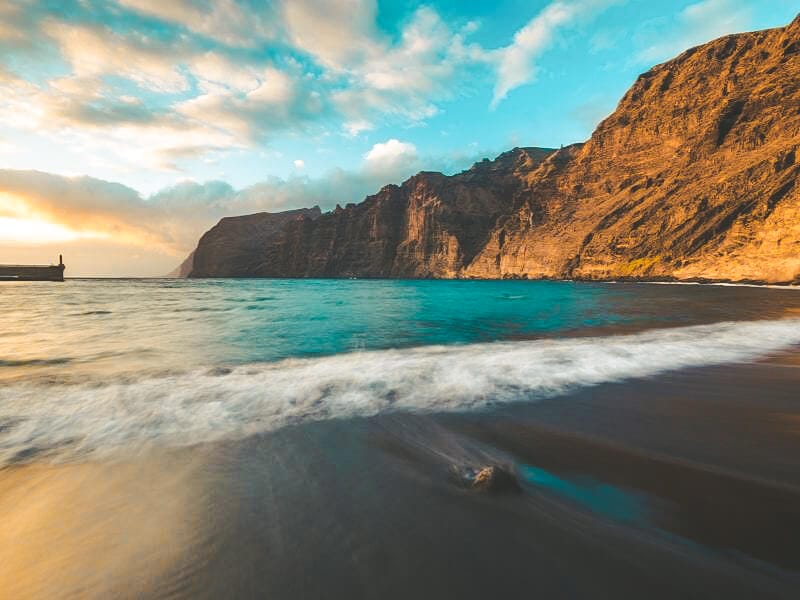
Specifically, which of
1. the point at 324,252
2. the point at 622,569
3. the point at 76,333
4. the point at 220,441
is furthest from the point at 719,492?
the point at 324,252

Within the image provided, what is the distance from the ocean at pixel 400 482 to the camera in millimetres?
2002

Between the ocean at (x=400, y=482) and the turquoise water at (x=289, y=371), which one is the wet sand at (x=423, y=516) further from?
the turquoise water at (x=289, y=371)

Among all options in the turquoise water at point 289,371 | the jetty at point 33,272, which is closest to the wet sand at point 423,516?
the turquoise water at point 289,371

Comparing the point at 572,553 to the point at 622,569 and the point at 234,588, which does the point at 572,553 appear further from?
the point at 234,588

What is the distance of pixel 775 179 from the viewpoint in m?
48.0

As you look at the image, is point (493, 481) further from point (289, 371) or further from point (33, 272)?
point (33, 272)

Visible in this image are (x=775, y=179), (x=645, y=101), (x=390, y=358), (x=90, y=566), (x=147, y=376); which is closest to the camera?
(x=90, y=566)

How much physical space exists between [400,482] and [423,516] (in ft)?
1.74

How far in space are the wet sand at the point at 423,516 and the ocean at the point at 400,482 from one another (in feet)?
0.05

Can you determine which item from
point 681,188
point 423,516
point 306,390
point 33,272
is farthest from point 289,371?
point 33,272

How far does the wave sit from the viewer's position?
14.2 ft

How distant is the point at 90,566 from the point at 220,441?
1.85 m

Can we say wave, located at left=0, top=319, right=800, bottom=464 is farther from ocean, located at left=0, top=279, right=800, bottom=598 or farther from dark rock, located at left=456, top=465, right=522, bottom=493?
dark rock, located at left=456, top=465, right=522, bottom=493

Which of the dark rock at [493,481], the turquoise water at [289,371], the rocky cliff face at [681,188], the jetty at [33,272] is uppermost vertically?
the rocky cliff face at [681,188]
